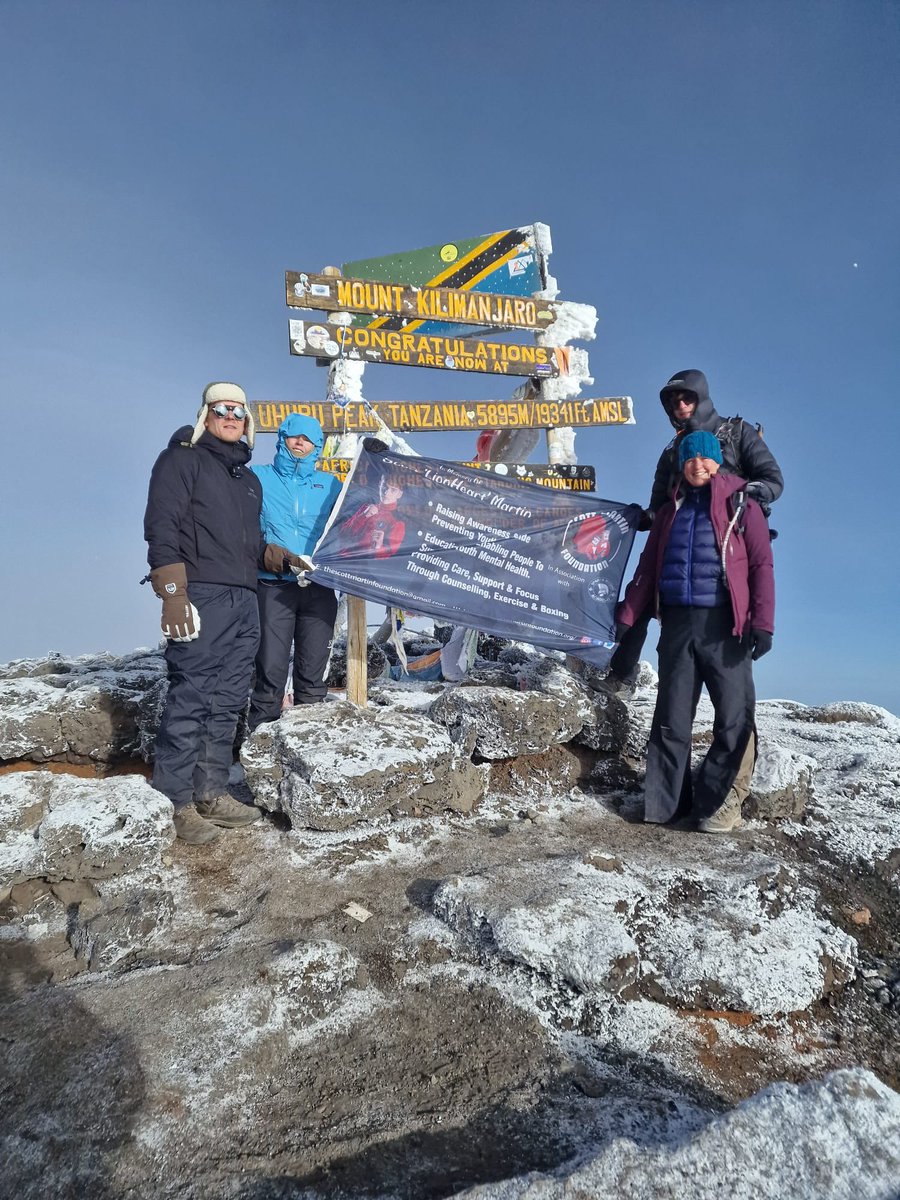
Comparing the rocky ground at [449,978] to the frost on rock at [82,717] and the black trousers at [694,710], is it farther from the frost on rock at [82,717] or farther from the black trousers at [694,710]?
the frost on rock at [82,717]

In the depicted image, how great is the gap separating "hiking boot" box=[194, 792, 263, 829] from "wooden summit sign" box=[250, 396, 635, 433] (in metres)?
4.10

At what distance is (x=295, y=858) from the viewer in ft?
11.4

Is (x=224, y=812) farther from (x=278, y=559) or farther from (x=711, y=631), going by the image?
(x=711, y=631)

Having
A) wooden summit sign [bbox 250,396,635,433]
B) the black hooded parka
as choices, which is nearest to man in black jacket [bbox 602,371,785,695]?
the black hooded parka

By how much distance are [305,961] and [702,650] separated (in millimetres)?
2893

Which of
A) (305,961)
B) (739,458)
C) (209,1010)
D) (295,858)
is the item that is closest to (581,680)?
(739,458)

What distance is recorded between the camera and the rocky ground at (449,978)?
160cm

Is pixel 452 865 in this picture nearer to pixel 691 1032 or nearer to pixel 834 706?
pixel 691 1032

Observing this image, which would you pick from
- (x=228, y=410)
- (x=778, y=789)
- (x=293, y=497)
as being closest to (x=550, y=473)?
(x=293, y=497)

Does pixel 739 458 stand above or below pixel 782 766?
above

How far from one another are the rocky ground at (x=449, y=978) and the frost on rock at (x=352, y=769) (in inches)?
0.7

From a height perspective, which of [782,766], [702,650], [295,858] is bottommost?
[295,858]

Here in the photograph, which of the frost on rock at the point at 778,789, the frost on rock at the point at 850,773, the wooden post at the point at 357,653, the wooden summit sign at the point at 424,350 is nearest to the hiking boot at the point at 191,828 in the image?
the wooden post at the point at 357,653

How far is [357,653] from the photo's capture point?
481 centimetres
